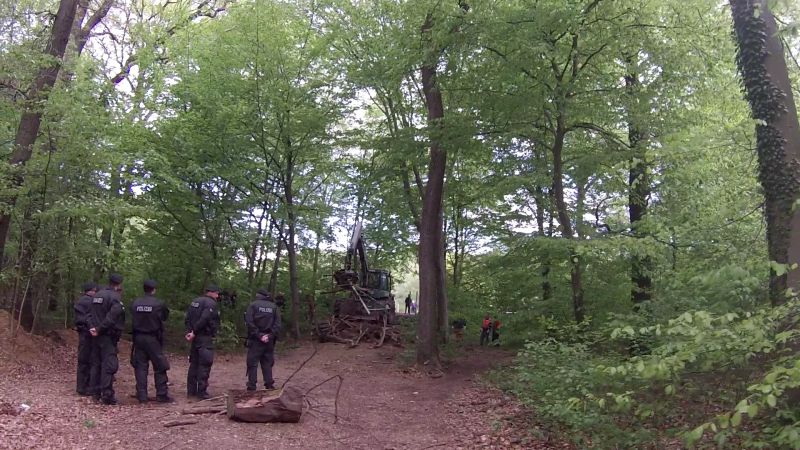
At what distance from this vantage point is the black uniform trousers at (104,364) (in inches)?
305

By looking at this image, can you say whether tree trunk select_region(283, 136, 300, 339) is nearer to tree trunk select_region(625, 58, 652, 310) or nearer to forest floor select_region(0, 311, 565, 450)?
forest floor select_region(0, 311, 565, 450)

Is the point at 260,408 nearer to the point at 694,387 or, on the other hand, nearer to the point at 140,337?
the point at 140,337

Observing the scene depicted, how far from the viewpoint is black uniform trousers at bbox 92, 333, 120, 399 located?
25.4 feet

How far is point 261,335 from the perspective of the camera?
8.77 meters

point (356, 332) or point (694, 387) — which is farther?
point (356, 332)

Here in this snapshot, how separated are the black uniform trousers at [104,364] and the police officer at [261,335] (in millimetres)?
1935

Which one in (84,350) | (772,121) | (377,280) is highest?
(772,121)

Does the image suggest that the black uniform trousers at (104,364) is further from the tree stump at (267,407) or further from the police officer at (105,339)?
the tree stump at (267,407)

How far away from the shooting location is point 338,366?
13.4 metres

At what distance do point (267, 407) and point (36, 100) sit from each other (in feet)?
23.2

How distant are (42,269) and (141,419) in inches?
161

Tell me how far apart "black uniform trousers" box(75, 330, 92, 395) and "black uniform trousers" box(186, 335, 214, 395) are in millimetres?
1462

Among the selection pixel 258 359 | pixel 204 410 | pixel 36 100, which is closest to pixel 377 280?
pixel 258 359

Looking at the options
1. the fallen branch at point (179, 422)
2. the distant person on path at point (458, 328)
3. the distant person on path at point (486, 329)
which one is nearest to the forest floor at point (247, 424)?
the fallen branch at point (179, 422)
